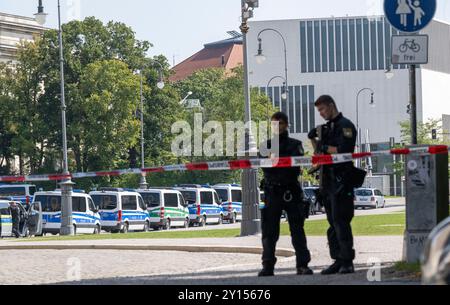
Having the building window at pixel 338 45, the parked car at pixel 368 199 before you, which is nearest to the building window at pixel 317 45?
the building window at pixel 338 45

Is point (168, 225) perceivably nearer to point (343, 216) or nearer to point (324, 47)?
point (343, 216)

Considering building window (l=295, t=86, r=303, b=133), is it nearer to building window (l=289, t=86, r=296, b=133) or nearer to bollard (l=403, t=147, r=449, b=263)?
building window (l=289, t=86, r=296, b=133)

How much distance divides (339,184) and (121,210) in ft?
116

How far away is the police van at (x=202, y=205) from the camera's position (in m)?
54.7

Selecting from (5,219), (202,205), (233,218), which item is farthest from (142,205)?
(233,218)

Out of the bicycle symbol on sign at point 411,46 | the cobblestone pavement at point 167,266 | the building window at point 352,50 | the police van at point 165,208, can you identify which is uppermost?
Result: the building window at point 352,50

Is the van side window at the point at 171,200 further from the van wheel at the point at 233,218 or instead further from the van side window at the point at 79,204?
the van wheel at the point at 233,218

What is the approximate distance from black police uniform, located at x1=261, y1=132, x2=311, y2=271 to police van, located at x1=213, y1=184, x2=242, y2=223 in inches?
1812

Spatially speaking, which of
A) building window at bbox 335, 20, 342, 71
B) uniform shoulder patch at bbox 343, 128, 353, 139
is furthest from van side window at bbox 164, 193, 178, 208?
building window at bbox 335, 20, 342, 71

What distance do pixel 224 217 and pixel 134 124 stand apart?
48.6 ft

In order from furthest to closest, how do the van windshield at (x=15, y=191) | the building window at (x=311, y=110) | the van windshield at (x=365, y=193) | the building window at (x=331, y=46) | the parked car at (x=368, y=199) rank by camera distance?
1. the building window at (x=311, y=110)
2. the building window at (x=331, y=46)
3. the van windshield at (x=365, y=193)
4. the parked car at (x=368, y=199)
5. the van windshield at (x=15, y=191)

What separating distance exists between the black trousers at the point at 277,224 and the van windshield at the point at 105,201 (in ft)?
115

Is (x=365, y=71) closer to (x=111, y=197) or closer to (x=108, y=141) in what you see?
(x=108, y=141)

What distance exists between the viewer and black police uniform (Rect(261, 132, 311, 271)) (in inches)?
458
